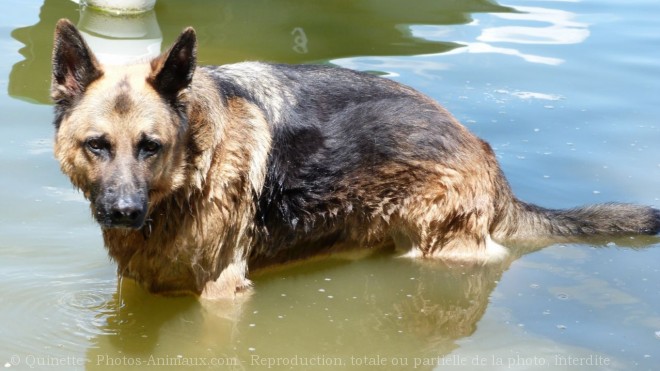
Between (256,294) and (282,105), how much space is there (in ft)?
4.04

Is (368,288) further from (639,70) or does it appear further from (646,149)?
(639,70)

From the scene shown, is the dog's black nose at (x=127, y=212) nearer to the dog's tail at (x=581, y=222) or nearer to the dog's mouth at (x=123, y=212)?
the dog's mouth at (x=123, y=212)

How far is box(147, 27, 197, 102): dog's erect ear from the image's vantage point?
5.38 metres

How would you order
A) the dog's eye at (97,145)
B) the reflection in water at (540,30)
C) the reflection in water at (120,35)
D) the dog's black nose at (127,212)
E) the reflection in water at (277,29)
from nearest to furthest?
the dog's black nose at (127,212), the dog's eye at (97,145), the reflection in water at (120,35), the reflection in water at (277,29), the reflection in water at (540,30)

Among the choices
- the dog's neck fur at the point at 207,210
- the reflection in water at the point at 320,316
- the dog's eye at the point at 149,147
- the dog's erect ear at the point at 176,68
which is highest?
the dog's erect ear at the point at 176,68

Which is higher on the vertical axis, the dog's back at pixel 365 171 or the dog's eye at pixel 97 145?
the dog's eye at pixel 97 145

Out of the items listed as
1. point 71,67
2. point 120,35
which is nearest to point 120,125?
point 71,67

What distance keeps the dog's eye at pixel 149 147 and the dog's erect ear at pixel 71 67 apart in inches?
18.8

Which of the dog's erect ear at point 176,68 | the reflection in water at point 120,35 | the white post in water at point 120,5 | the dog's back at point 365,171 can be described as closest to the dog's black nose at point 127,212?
the dog's erect ear at point 176,68

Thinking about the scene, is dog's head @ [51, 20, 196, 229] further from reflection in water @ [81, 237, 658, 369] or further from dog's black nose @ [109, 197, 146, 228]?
reflection in water @ [81, 237, 658, 369]

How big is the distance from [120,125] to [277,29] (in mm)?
5981

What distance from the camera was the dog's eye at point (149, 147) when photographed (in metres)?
5.37

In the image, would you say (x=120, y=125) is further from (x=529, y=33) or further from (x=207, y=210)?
(x=529, y=33)

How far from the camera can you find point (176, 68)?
5488 mm
